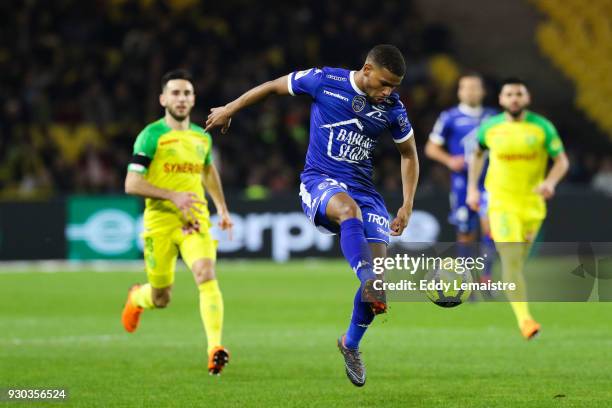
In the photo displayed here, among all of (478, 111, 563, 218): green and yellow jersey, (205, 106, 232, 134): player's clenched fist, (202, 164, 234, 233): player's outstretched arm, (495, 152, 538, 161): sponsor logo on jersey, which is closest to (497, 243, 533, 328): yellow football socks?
(478, 111, 563, 218): green and yellow jersey

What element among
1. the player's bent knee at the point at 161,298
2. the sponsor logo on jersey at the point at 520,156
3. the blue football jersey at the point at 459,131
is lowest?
the player's bent knee at the point at 161,298

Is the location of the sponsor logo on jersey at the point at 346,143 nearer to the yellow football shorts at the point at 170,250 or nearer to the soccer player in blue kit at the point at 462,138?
the yellow football shorts at the point at 170,250

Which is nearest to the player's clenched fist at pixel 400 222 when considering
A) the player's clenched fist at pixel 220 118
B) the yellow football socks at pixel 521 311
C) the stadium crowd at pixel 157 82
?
the player's clenched fist at pixel 220 118

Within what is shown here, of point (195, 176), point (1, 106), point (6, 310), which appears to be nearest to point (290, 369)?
point (195, 176)

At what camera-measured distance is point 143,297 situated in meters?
10.9

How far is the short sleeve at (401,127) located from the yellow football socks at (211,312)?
2018 mm

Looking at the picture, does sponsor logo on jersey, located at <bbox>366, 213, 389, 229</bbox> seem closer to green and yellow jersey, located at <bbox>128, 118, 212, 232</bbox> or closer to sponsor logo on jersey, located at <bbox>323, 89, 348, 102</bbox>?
sponsor logo on jersey, located at <bbox>323, 89, 348, 102</bbox>

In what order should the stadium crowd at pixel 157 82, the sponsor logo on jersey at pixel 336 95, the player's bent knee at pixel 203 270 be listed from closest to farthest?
the sponsor logo on jersey at pixel 336 95, the player's bent knee at pixel 203 270, the stadium crowd at pixel 157 82

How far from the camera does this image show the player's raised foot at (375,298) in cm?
731

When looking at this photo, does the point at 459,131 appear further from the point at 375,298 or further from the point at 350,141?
the point at 375,298

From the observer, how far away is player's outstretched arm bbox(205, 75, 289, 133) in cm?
791

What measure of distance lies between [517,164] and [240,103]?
15.7ft

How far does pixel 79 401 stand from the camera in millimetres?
7996

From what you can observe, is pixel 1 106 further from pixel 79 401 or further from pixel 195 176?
pixel 79 401
